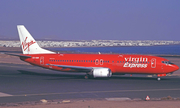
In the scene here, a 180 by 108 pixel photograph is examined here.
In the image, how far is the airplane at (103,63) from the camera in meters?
37.1

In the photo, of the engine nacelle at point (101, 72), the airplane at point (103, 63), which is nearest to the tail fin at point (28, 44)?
the airplane at point (103, 63)

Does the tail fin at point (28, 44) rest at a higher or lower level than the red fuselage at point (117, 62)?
higher

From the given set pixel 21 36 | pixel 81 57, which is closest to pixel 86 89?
pixel 81 57

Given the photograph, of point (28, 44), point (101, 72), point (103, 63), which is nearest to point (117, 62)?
point (103, 63)

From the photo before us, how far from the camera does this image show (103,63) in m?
38.4

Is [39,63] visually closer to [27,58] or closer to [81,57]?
[27,58]

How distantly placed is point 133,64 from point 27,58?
17733 mm

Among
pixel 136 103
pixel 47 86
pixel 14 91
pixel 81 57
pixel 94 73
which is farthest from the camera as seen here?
pixel 81 57

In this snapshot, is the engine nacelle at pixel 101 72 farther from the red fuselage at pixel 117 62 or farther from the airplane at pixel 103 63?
the red fuselage at pixel 117 62

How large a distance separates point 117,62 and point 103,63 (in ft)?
7.35

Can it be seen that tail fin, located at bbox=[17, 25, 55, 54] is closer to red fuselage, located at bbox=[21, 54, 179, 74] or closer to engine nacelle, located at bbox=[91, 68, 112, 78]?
red fuselage, located at bbox=[21, 54, 179, 74]

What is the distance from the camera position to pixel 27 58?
40750mm

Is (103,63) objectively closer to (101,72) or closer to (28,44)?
(101,72)

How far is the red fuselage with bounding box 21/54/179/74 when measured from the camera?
3722cm
